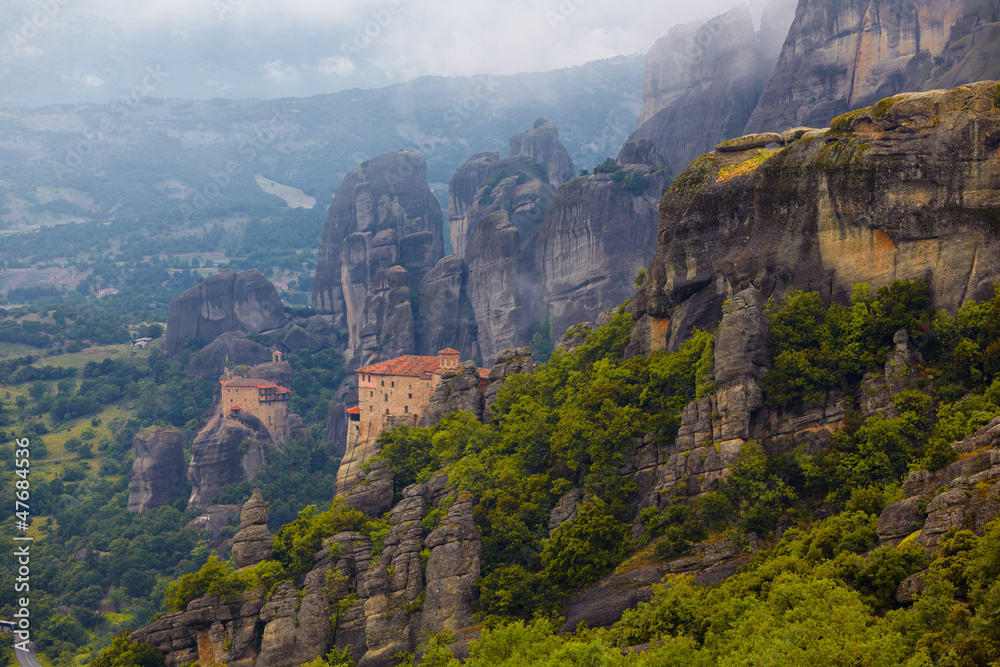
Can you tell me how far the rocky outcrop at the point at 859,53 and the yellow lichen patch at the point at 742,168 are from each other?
1680 inches

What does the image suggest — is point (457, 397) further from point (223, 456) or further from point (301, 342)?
point (301, 342)

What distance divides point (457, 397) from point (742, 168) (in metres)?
23.6

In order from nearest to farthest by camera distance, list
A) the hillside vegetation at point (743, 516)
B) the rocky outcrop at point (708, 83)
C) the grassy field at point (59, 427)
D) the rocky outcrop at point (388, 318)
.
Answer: the hillside vegetation at point (743, 516) < the grassy field at point (59, 427) < the rocky outcrop at point (708, 83) < the rocky outcrop at point (388, 318)

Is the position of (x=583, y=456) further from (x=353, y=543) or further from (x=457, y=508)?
(x=353, y=543)

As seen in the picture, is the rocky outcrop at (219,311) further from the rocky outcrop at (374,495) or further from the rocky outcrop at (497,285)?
the rocky outcrop at (374,495)

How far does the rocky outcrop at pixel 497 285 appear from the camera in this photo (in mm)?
121188

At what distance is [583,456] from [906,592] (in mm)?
22393

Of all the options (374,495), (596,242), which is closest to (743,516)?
(374,495)

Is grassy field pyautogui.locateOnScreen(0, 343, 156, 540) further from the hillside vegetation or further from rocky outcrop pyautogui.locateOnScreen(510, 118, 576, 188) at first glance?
the hillside vegetation

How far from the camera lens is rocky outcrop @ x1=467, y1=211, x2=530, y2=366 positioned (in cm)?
12119

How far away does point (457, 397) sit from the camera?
226 feet

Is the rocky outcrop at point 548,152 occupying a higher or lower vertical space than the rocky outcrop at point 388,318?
higher

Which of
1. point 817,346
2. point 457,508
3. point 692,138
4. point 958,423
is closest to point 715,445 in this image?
point 817,346

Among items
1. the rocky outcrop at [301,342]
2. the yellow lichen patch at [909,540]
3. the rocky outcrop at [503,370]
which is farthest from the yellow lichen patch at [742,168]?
the rocky outcrop at [301,342]
